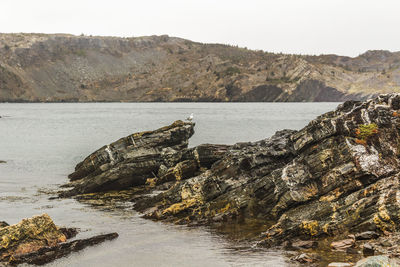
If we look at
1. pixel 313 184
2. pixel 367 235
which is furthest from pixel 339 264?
pixel 313 184

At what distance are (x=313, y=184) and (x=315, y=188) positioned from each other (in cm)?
24

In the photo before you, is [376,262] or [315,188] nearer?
[376,262]

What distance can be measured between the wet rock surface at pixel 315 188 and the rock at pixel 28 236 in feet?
18.6

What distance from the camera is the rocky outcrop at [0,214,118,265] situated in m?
14.1

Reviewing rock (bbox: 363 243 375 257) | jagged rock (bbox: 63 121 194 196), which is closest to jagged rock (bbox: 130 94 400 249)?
rock (bbox: 363 243 375 257)

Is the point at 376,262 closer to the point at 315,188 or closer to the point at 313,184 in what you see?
the point at 315,188

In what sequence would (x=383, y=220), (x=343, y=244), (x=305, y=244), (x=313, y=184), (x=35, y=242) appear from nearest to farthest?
(x=343, y=244) < (x=383, y=220) < (x=305, y=244) < (x=35, y=242) < (x=313, y=184)

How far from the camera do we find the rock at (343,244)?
13172 millimetres

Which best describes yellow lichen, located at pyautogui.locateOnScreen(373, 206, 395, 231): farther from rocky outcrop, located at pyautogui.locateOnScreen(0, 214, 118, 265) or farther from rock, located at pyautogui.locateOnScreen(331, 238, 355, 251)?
rocky outcrop, located at pyautogui.locateOnScreen(0, 214, 118, 265)

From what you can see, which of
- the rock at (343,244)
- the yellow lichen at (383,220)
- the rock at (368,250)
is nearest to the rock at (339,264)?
the rock at (368,250)

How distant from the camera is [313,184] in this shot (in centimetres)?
1758

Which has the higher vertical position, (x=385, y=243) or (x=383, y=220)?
(x=383, y=220)

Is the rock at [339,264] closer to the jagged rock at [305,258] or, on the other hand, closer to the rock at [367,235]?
the jagged rock at [305,258]

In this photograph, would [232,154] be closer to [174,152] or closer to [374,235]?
[174,152]
